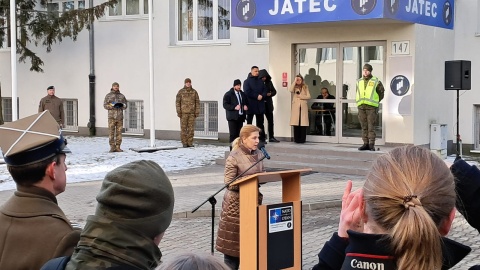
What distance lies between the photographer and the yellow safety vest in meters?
15.7

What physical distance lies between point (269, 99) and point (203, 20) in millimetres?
5698

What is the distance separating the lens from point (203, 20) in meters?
22.5

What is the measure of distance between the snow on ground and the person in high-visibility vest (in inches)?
160

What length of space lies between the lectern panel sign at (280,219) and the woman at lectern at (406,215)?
13.3ft

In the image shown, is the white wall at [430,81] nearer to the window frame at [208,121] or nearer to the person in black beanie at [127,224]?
the window frame at [208,121]

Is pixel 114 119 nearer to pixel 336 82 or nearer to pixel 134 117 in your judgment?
pixel 134 117

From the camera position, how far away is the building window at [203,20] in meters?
22.0

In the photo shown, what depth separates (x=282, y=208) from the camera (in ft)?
21.0

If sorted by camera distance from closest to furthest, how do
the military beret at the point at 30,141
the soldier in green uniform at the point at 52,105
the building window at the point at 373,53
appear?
the military beret at the point at 30,141 → the building window at the point at 373,53 → the soldier in green uniform at the point at 52,105

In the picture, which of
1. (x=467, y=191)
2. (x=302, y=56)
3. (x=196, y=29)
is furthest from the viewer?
(x=196, y=29)

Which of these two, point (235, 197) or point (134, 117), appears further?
point (134, 117)

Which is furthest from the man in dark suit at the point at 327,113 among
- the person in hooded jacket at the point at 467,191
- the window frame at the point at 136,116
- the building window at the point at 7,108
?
the person in hooded jacket at the point at 467,191

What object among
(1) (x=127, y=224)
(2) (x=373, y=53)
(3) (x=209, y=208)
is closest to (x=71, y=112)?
(2) (x=373, y=53)

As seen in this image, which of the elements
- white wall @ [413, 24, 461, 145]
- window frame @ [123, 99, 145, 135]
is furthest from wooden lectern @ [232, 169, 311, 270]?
Result: window frame @ [123, 99, 145, 135]
